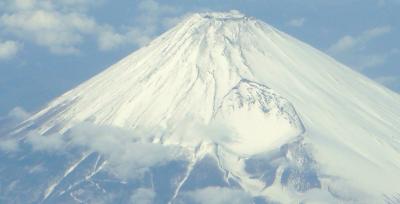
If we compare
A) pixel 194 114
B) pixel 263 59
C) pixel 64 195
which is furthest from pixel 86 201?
pixel 263 59

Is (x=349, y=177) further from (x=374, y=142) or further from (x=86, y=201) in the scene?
(x=86, y=201)

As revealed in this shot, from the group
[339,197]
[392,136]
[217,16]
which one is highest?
[217,16]

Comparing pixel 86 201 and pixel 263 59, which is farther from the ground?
pixel 263 59

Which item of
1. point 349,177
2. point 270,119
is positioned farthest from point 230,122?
point 349,177

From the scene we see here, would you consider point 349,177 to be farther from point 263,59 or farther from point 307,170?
point 263,59

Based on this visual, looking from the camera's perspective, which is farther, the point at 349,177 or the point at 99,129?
the point at 99,129

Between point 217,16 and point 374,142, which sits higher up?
point 217,16
